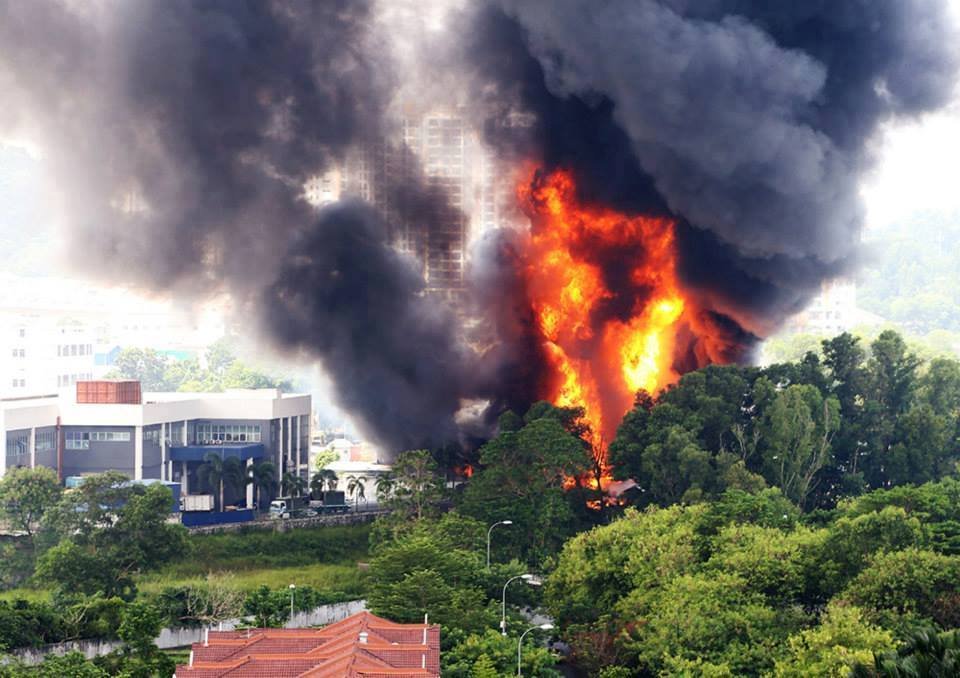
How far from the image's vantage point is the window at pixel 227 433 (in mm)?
101562

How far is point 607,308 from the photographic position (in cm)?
9444

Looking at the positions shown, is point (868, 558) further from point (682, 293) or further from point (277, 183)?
point (277, 183)

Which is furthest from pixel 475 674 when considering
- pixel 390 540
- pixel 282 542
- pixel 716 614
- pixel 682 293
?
pixel 682 293

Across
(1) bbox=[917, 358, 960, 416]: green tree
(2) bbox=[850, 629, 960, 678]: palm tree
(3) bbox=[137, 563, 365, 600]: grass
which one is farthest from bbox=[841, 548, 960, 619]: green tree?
(1) bbox=[917, 358, 960, 416]: green tree

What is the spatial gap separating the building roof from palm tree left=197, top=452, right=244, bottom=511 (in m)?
35.8

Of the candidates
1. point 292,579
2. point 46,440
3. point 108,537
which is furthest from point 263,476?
point 108,537

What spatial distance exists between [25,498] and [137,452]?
15623 millimetres

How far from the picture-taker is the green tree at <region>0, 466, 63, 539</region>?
79.7 m

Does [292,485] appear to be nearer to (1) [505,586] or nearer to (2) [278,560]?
(2) [278,560]

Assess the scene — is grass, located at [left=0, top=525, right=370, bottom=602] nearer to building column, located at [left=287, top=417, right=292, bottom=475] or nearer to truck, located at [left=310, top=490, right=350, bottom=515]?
truck, located at [left=310, top=490, right=350, bottom=515]

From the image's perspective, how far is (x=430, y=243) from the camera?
10238 centimetres

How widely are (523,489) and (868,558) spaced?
1048 inches

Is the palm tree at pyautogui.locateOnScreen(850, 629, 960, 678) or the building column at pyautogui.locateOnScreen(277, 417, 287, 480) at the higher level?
the building column at pyautogui.locateOnScreen(277, 417, 287, 480)

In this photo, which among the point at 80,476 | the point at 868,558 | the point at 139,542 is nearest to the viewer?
the point at 868,558
